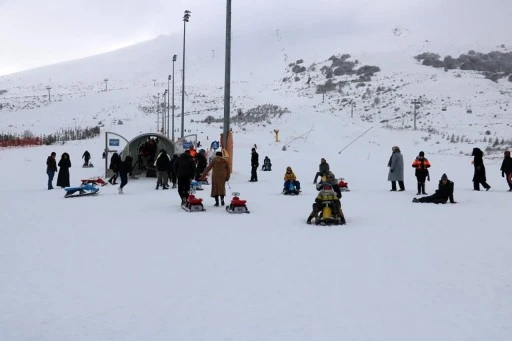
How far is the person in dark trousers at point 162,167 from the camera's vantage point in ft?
65.1

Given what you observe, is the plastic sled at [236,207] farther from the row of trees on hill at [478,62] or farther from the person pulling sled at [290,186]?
the row of trees on hill at [478,62]

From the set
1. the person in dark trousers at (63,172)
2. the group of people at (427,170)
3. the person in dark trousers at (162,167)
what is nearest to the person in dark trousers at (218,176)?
the person in dark trousers at (162,167)

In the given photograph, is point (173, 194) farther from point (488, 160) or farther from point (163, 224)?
point (488, 160)

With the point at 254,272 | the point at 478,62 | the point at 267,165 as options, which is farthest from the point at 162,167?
the point at 478,62

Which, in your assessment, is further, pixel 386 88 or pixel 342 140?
pixel 386 88

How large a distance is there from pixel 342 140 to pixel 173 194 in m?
31.8

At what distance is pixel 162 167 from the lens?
797 inches

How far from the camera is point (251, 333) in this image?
17.0 feet

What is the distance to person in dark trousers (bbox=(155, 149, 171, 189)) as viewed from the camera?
19.8 meters

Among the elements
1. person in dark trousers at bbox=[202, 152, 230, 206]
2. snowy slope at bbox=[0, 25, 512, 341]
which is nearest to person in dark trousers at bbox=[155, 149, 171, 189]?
snowy slope at bbox=[0, 25, 512, 341]

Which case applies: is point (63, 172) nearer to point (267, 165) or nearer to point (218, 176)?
point (218, 176)

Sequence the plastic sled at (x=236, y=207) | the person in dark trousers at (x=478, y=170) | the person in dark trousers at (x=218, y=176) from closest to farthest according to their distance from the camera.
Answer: the plastic sled at (x=236, y=207)
the person in dark trousers at (x=218, y=176)
the person in dark trousers at (x=478, y=170)

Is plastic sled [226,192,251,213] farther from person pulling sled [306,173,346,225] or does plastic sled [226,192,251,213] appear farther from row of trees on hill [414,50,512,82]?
row of trees on hill [414,50,512,82]

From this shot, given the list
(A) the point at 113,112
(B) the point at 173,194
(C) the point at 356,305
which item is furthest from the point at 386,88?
(C) the point at 356,305
